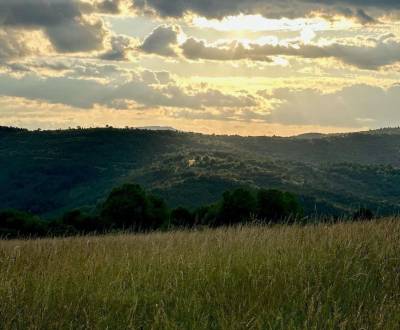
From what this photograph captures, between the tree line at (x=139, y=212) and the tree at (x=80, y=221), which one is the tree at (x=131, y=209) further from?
the tree at (x=80, y=221)

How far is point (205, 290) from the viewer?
21.4 ft

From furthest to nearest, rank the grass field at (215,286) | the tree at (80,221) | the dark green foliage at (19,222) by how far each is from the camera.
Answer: the dark green foliage at (19,222) → the tree at (80,221) → the grass field at (215,286)

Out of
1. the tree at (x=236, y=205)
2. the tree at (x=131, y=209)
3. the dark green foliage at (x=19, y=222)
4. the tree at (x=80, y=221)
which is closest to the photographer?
the tree at (x=236, y=205)

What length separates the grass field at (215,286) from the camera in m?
5.59

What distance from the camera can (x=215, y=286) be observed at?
6758 millimetres

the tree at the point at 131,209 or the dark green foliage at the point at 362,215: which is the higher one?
the dark green foliage at the point at 362,215

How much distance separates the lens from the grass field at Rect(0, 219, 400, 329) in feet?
18.3

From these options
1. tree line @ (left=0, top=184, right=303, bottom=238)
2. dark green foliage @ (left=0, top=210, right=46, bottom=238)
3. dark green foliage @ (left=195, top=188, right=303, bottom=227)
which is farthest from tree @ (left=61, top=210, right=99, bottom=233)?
dark green foliage @ (left=195, top=188, right=303, bottom=227)

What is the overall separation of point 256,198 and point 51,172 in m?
161

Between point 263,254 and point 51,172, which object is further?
point 51,172

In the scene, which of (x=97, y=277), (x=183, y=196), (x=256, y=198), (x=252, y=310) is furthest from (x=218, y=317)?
(x=183, y=196)

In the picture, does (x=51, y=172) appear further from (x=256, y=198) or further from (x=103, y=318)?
(x=103, y=318)

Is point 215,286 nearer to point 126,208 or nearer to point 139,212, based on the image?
point 139,212

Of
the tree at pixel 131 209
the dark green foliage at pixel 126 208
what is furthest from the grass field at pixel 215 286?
the dark green foliage at pixel 126 208
